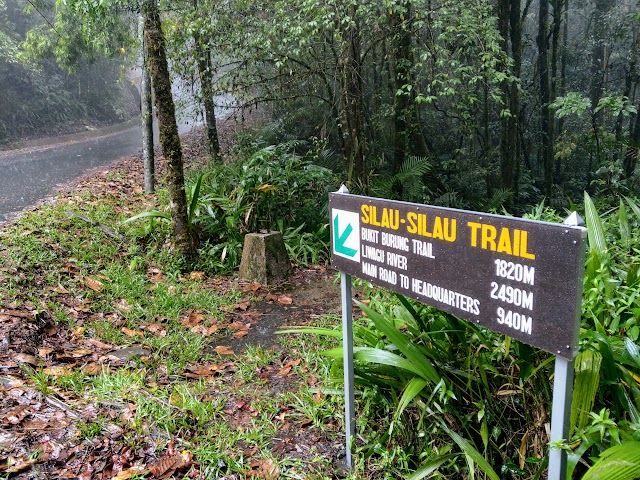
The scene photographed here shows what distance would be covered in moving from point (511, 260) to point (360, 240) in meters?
0.91

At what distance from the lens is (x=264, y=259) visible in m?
5.98

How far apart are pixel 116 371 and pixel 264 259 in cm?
262

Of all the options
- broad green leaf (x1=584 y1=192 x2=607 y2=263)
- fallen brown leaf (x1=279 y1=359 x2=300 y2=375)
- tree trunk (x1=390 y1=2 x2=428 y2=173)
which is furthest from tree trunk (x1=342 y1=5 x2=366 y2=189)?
broad green leaf (x1=584 y1=192 x2=607 y2=263)

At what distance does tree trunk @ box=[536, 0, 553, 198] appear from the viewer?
15031 mm

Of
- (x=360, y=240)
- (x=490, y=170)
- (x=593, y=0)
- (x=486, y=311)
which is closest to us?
(x=486, y=311)

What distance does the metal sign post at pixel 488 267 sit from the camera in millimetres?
1584

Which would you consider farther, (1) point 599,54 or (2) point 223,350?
(1) point 599,54


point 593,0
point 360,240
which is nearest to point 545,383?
point 360,240

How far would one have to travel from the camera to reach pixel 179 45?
26.9 ft

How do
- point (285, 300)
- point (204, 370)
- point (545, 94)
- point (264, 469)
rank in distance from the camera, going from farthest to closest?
point (545, 94) → point (285, 300) → point (204, 370) → point (264, 469)

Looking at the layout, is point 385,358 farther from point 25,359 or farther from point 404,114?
point 404,114

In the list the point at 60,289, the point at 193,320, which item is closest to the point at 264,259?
the point at 193,320

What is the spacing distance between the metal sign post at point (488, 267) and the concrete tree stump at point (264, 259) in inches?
137

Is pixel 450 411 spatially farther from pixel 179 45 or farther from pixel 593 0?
pixel 593 0
